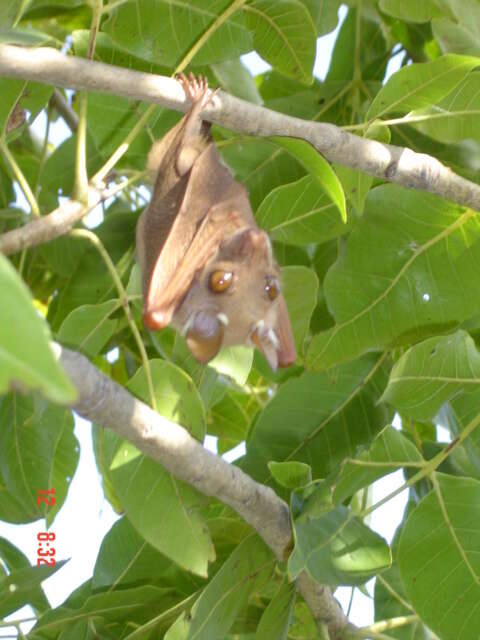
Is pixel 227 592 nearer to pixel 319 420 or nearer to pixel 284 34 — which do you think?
pixel 319 420

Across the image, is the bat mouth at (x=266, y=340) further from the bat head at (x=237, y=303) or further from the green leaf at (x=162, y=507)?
the green leaf at (x=162, y=507)

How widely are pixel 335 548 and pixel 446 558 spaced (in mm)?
493

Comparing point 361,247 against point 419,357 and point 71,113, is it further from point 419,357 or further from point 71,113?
point 71,113

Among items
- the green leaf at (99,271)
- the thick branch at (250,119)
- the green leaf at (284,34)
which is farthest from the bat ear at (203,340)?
the green leaf at (99,271)

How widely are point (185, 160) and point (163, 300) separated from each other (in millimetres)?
526

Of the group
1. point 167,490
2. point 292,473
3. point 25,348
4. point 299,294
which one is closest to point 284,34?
point 299,294

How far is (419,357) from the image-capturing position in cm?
262

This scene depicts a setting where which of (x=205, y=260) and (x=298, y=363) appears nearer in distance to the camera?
(x=205, y=260)

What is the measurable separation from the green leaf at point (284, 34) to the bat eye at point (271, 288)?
89cm

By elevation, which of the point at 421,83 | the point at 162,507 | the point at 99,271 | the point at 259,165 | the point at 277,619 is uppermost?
the point at 259,165

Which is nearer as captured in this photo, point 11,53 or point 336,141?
point 11,53

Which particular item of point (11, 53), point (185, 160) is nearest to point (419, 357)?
point (185, 160)

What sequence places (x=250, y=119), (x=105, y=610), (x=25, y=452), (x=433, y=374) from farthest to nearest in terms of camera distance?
(x=25, y=452) → (x=105, y=610) → (x=433, y=374) → (x=250, y=119)

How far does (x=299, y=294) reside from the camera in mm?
2914
